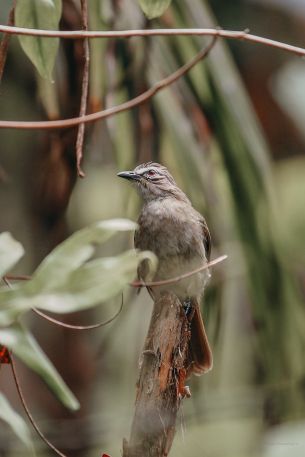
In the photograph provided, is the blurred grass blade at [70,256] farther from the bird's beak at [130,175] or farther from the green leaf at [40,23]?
the bird's beak at [130,175]

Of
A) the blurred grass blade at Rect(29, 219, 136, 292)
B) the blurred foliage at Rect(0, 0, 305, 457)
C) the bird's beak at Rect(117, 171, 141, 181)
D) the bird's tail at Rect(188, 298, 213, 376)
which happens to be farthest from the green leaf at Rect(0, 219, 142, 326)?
the bird's beak at Rect(117, 171, 141, 181)

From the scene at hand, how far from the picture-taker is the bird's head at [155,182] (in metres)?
3.70

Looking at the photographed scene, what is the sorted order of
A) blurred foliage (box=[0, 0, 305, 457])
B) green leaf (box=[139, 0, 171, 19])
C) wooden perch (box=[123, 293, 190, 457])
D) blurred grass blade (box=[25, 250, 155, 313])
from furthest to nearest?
blurred foliage (box=[0, 0, 305, 457]), wooden perch (box=[123, 293, 190, 457]), green leaf (box=[139, 0, 171, 19]), blurred grass blade (box=[25, 250, 155, 313])

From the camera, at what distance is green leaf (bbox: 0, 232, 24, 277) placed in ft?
5.62

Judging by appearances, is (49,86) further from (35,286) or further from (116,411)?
(116,411)

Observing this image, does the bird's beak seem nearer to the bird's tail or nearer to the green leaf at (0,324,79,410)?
the bird's tail

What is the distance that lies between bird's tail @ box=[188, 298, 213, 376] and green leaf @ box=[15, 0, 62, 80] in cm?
119

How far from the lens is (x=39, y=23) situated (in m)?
2.21

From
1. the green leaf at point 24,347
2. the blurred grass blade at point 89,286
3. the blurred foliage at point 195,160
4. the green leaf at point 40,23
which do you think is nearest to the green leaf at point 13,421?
the green leaf at point 24,347

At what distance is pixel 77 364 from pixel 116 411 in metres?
0.67

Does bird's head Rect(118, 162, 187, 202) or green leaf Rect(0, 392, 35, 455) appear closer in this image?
green leaf Rect(0, 392, 35, 455)

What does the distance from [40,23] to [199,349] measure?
1.40 m

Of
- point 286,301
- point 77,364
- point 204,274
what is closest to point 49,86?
point 204,274

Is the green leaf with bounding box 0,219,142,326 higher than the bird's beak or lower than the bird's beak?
lower
